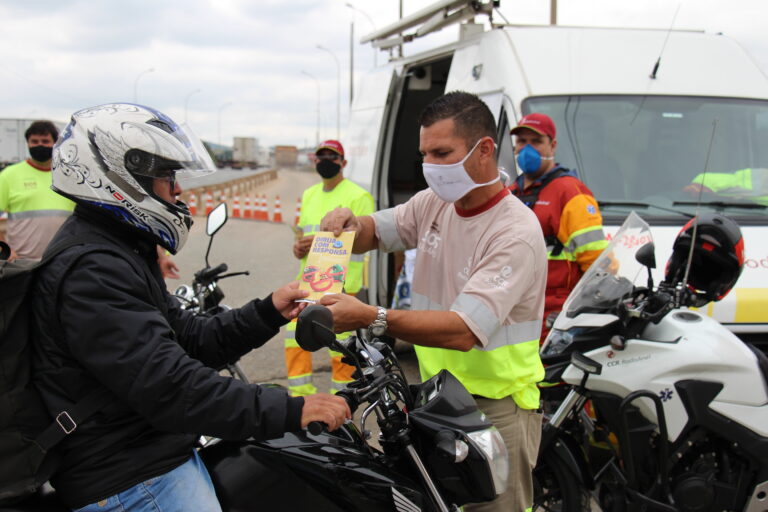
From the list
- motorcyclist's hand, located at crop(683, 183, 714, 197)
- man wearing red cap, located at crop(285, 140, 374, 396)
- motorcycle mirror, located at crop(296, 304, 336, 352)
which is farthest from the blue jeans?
motorcyclist's hand, located at crop(683, 183, 714, 197)

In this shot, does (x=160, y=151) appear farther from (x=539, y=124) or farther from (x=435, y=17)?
(x=435, y=17)

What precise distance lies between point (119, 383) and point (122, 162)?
0.64 meters

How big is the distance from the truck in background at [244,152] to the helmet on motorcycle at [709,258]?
3229 inches

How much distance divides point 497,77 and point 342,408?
3.63m

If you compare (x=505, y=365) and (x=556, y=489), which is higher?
(x=505, y=365)

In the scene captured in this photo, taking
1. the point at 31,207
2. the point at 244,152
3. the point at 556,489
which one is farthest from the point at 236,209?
the point at 244,152

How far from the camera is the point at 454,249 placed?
243cm

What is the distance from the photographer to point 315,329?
163cm

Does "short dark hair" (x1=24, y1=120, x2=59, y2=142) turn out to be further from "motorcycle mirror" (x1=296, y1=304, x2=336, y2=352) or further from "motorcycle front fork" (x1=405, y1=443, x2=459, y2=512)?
"motorcycle front fork" (x1=405, y1=443, x2=459, y2=512)

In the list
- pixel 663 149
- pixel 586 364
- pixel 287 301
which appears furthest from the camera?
pixel 663 149

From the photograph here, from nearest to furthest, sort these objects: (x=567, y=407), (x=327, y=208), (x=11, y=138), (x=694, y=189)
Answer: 1. (x=567, y=407)
2. (x=694, y=189)
3. (x=327, y=208)
4. (x=11, y=138)

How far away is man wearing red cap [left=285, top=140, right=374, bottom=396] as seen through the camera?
16.5 ft

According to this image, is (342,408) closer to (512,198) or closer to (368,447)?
(368,447)

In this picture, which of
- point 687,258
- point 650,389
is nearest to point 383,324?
point 650,389
